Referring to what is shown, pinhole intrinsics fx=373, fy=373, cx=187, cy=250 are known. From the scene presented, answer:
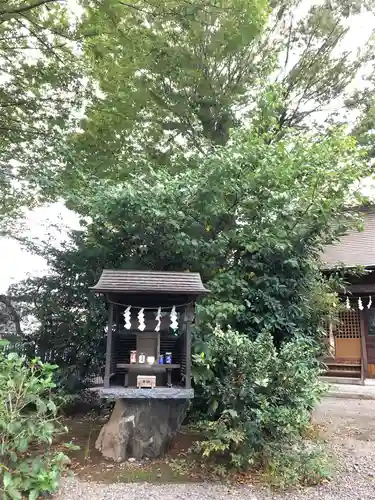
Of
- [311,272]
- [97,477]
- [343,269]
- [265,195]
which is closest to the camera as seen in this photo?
[97,477]

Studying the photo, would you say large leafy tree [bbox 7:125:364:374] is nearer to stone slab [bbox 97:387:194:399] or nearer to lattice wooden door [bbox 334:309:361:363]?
stone slab [bbox 97:387:194:399]

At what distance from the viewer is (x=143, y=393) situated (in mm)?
4312

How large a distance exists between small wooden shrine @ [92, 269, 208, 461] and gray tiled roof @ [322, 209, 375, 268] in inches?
268

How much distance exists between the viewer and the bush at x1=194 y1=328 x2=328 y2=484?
4125mm

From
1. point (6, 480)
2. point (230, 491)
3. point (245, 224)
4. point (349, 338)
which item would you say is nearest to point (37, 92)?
point (245, 224)

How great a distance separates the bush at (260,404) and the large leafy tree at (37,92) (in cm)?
437

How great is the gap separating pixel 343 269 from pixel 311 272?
146cm

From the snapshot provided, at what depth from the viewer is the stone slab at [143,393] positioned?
4.28 metres

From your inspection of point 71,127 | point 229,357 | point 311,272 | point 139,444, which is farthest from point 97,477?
point 71,127

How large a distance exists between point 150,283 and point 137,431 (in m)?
1.87

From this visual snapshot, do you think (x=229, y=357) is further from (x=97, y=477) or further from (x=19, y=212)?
(x=19, y=212)

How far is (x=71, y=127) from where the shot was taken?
7.65 meters

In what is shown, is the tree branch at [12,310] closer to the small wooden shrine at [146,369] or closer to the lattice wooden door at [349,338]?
the small wooden shrine at [146,369]

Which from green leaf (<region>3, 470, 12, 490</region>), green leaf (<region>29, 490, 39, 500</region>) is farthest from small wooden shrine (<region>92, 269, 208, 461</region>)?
green leaf (<region>3, 470, 12, 490</region>)
